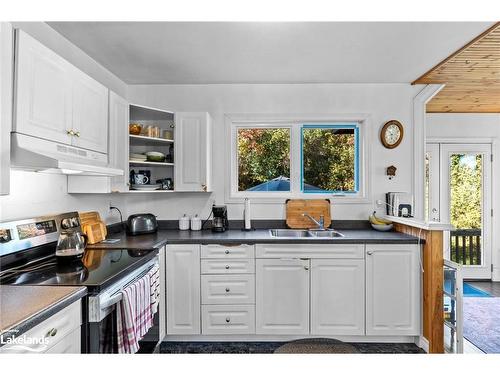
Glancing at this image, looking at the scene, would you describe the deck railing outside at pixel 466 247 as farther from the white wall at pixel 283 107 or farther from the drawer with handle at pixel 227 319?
the drawer with handle at pixel 227 319

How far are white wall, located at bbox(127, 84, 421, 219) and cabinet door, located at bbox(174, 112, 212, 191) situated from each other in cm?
31

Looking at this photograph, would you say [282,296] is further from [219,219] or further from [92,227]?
[92,227]

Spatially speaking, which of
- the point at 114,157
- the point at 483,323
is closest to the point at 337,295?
the point at 483,323

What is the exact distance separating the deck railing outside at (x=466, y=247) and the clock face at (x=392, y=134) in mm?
2197

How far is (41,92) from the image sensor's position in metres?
1.44

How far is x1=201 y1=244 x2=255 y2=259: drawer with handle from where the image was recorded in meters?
2.40

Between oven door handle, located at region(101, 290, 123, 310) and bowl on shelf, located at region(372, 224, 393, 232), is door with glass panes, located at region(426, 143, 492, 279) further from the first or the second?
oven door handle, located at region(101, 290, 123, 310)

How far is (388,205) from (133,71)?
290 centimetres

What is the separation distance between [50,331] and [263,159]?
2.44 meters

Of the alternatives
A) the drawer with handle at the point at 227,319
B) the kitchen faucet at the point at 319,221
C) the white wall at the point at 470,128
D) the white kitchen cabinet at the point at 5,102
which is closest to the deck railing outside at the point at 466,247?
the white wall at the point at 470,128

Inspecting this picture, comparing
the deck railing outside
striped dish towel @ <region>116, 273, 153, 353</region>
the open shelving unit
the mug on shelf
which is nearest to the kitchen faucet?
the open shelving unit

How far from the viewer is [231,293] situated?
240cm

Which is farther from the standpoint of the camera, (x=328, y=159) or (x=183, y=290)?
(x=328, y=159)

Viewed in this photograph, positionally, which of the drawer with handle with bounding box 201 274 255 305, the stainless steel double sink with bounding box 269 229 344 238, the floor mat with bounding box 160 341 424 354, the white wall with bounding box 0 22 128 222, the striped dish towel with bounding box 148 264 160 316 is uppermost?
the white wall with bounding box 0 22 128 222
